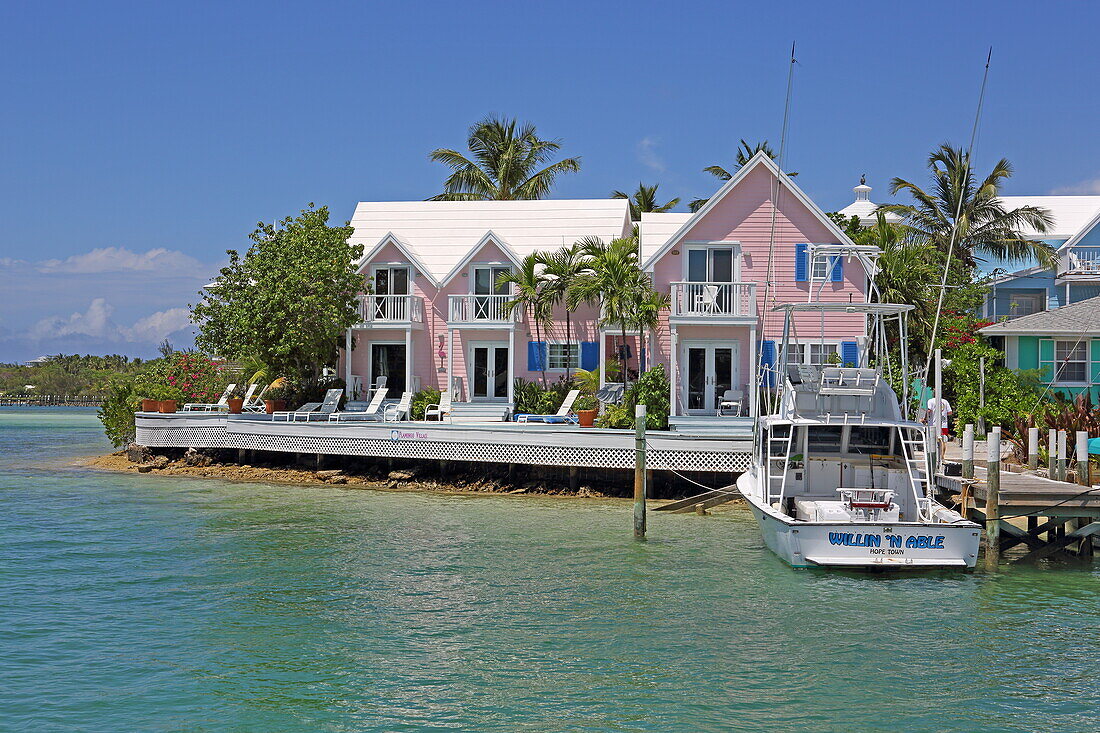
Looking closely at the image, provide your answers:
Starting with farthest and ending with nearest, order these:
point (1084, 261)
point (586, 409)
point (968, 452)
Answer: point (1084, 261), point (586, 409), point (968, 452)

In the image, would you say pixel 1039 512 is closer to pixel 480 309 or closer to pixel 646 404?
pixel 646 404

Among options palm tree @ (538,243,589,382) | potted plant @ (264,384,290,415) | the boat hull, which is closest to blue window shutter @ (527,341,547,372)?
palm tree @ (538,243,589,382)

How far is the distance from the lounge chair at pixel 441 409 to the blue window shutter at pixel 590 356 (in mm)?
4542

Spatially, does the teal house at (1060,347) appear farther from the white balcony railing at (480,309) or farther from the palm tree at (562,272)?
the white balcony railing at (480,309)

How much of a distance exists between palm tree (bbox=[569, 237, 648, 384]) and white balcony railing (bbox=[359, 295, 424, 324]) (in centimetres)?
632

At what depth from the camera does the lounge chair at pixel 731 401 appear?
28.6m

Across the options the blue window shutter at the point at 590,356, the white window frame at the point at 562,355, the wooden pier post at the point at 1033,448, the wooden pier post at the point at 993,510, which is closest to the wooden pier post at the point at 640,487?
the wooden pier post at the point at 993,510

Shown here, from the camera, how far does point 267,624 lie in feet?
44.0

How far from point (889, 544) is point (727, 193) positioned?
55.8 ft

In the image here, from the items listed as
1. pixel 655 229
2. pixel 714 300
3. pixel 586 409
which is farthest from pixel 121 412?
pixel 714 300

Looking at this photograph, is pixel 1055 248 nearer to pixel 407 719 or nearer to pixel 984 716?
pixel 984 716

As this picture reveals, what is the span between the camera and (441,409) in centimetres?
3150

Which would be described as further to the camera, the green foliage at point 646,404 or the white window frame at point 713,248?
the white window frame at point 713,248

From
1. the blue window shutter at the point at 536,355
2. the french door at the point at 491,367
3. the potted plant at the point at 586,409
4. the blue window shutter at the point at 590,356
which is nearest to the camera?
the potted plant at the point at 586,409
